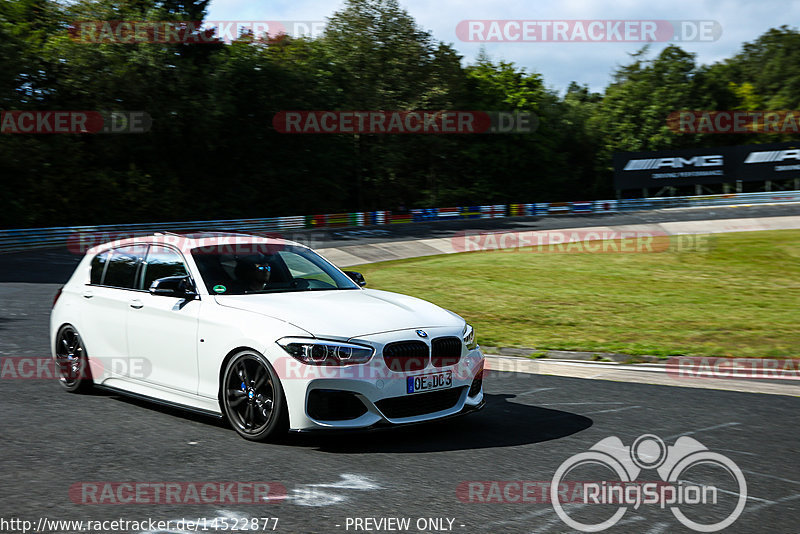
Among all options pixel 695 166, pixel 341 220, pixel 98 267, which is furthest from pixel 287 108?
pixel 98 267

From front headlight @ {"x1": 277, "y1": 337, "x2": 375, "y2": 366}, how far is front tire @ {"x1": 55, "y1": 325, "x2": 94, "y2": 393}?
3169 millimetres

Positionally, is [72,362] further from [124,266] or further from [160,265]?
[160,265]

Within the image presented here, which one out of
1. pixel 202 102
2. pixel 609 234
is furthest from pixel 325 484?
pixel 202 102

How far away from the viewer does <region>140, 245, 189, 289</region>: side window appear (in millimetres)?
7309

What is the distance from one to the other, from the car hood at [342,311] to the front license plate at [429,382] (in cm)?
40

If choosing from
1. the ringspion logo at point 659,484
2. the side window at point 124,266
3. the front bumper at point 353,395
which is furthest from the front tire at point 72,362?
the ringspion logo at point 659,484

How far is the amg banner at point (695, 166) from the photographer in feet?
178

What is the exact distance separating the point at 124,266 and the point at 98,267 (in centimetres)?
55

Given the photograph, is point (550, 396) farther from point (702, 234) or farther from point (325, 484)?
point (702, 234)

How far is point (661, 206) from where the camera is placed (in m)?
51.8

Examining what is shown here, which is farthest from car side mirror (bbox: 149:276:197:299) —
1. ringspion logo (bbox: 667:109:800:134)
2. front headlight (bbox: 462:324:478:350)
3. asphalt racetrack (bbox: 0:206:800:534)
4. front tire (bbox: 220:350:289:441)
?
ringspion logo (bbox: 667:109:800:134)

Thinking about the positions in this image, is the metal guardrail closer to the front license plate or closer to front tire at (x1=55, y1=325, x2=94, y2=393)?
front tire at (x1=55, y1=325, x2=94, y2=393)

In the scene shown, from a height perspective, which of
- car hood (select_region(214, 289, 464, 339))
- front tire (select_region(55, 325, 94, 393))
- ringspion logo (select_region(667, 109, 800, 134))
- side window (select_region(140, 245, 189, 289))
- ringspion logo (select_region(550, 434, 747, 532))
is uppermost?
ringspion logo (select_region(667, 109, 800, 134))

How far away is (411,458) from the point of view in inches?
229
